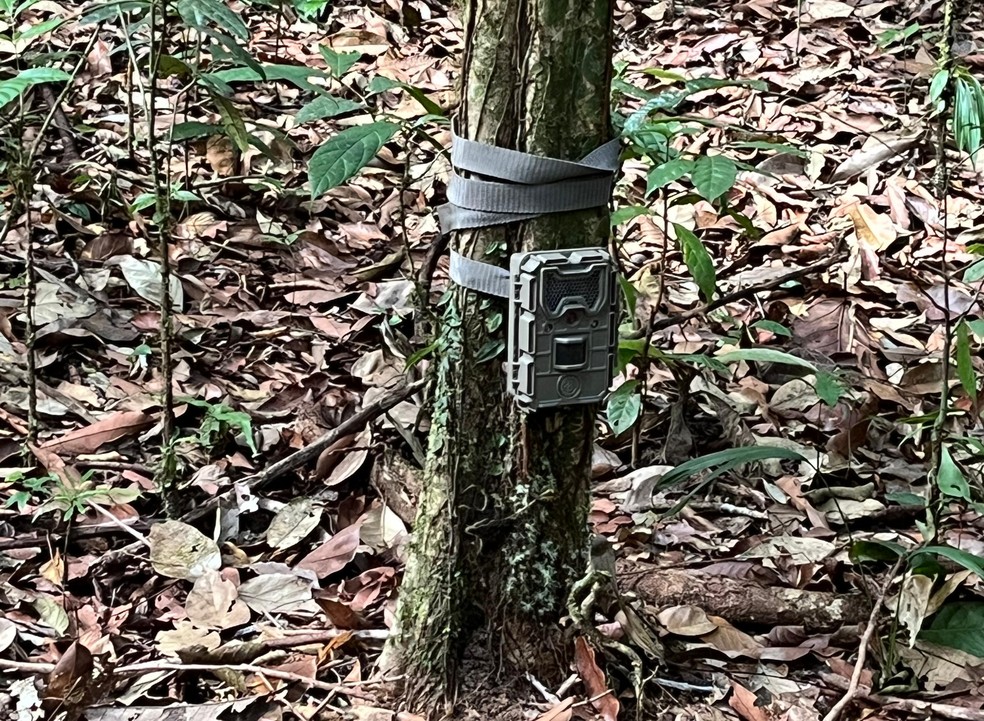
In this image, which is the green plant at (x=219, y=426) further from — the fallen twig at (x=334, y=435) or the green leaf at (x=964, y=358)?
the green leaf at (x=964, y=358)

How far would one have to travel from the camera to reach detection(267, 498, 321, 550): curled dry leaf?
8.59 feet

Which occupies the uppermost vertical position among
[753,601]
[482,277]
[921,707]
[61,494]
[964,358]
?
[482,277]

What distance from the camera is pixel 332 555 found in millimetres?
2537

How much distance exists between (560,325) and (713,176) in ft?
1.96

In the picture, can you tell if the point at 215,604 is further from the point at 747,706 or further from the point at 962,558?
the point at 962,558

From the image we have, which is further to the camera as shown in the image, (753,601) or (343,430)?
(343,430)

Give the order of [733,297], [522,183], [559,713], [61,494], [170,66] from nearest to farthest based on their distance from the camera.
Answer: [522,183] → [559,713] → [61,494] → [733,297] → [170,66]

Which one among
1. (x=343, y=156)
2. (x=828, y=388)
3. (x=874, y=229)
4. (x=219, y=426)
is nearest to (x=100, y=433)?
(x=219, y=426)

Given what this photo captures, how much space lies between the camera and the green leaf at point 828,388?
2771 millimetres

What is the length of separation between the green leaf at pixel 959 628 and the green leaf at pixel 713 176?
0.92 meters

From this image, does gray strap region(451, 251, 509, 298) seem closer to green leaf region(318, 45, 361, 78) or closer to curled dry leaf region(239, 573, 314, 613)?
curled dry leaf region(239, 573, 314, 613)

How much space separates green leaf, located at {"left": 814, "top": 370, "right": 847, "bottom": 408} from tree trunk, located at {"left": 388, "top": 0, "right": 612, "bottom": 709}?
955 mm

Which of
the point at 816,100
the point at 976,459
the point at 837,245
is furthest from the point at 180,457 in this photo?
the point at 816,100

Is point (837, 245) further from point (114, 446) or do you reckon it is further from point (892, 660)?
point (114, 446)
